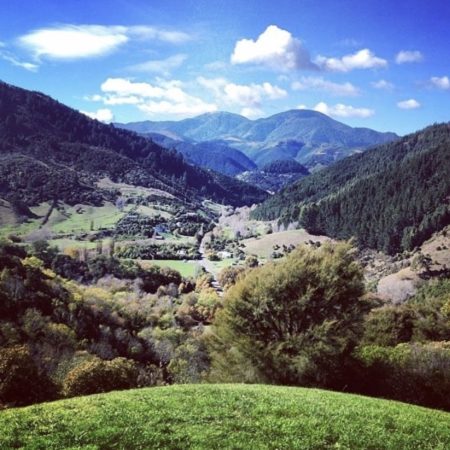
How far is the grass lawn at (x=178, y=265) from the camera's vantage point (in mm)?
159750

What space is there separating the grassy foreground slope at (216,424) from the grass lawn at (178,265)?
441 ft

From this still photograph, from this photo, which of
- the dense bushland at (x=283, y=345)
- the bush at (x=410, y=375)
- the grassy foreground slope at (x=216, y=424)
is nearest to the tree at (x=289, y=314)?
the dense bushland at (x=283, y=345)

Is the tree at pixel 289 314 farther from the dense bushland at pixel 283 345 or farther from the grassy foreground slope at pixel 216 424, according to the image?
the grassy foreground slope at pixel 216 424

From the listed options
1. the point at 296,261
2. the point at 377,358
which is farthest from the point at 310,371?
the point at 296,261

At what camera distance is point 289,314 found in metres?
36.7

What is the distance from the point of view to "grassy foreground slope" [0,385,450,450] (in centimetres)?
1428

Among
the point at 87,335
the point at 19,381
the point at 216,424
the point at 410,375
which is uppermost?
the point at 216,424

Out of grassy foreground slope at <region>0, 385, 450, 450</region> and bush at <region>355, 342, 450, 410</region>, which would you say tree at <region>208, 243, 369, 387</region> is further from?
grassy foreground slope at <region>0, 385, 450, 450</region>

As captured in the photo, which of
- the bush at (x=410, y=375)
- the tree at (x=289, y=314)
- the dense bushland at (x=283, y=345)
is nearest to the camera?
the dense bushland at (x=283, y=345)

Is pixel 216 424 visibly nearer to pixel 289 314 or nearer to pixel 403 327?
pixel 289 314

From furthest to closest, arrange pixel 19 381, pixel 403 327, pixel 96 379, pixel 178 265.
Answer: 1. pixel 178 265
2. pixel 403 327
3. pixel 96 379
4. pixel 19 381

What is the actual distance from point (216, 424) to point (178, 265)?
157m

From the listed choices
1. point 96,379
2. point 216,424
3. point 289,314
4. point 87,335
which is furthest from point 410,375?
point 87,335

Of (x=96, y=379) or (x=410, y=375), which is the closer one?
(x=96, y=379)
